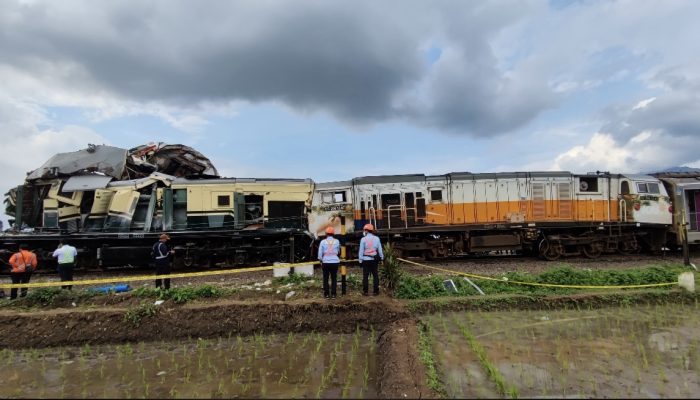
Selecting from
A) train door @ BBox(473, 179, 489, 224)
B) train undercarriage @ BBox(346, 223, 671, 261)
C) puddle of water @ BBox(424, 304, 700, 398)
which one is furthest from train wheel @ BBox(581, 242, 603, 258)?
puddle of water @ BBox(424, 304, 700, 398)

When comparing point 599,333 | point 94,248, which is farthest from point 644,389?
point 94,248

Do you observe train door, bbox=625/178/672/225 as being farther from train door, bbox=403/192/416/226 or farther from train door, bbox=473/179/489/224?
train door, bbox=403/192/416/226

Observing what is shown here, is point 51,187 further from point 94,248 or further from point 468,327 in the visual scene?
point 468,327

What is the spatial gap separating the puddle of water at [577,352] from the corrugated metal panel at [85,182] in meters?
12.7

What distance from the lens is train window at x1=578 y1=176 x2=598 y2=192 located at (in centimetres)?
1630

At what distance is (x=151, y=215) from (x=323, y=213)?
→ 238 inches

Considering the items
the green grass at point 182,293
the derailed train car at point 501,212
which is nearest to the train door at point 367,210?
the derailed train car at point 501,212

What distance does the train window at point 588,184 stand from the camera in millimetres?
16297

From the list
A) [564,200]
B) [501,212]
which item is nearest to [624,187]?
[564,200]

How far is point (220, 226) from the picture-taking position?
14.9 meters

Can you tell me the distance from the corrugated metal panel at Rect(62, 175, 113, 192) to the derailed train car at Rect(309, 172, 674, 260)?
7478 millimetres

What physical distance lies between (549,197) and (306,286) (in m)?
10.9

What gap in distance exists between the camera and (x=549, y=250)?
15758 millimetres

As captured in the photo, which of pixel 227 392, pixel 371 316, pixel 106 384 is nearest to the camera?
pixel 227 392
